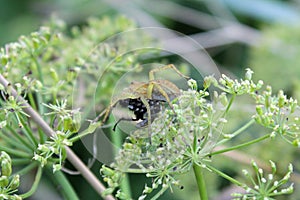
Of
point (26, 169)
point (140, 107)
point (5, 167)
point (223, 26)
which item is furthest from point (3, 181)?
point (223, 26)

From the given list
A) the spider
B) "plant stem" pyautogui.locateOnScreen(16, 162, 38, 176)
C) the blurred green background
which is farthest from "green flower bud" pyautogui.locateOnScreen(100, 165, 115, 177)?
the blurred green background

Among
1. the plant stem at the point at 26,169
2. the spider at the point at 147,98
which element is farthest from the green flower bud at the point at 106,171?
the plant stem at the point at 26,169

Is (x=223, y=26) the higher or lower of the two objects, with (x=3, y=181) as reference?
higher

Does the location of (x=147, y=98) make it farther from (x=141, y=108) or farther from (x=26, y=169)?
(x=26, y=169)

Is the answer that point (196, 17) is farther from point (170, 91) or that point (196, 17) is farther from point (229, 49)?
point (170, 91)

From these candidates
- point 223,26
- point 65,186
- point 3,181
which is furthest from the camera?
point 223,26

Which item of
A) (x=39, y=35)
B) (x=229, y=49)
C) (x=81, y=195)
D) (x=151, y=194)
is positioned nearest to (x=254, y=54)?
(x=229, y=49)

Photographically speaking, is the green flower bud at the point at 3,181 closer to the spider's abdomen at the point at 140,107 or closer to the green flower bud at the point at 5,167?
the green flower bud at the point at 5,167
